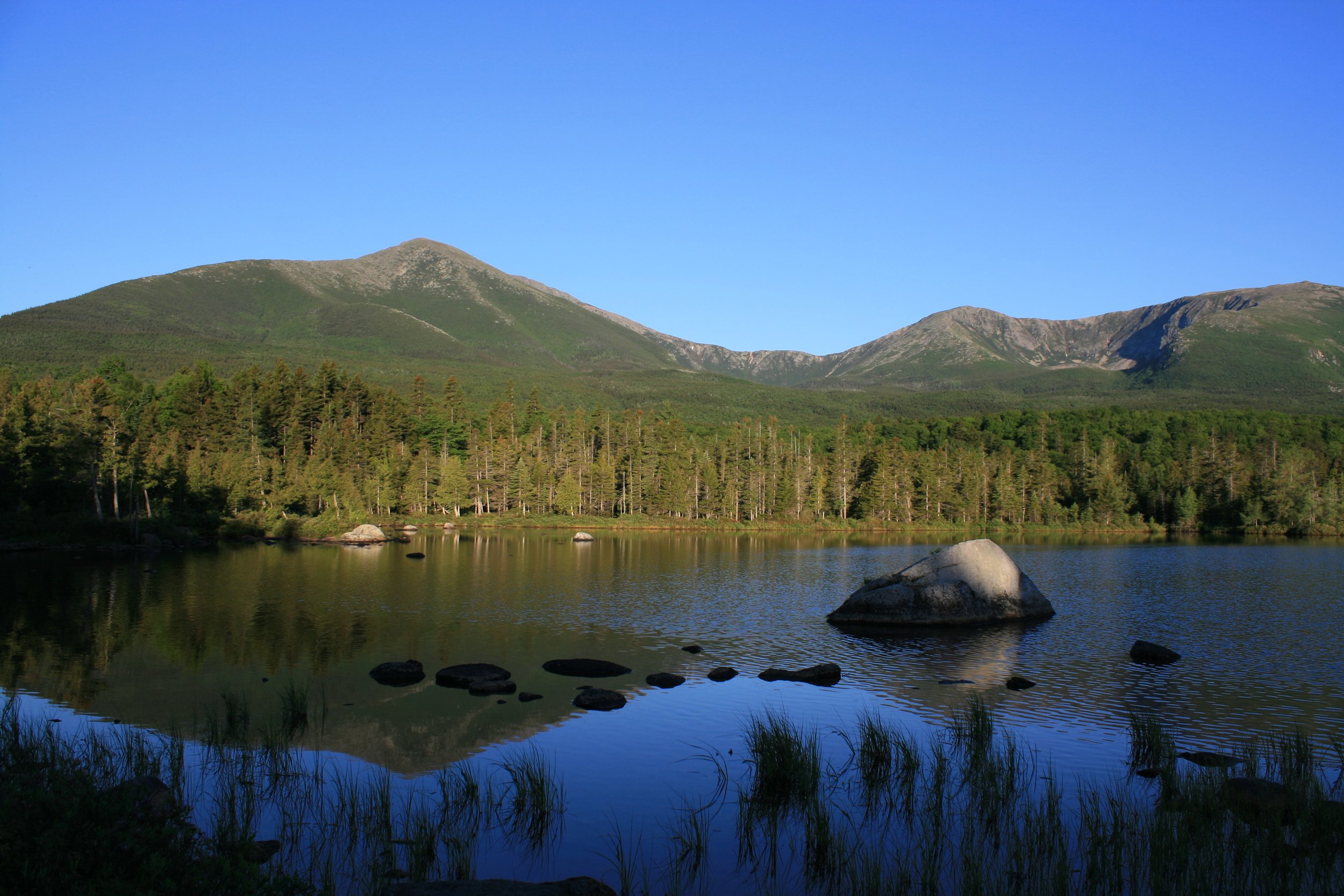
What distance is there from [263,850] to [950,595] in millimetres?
25641

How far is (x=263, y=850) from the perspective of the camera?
1061cm

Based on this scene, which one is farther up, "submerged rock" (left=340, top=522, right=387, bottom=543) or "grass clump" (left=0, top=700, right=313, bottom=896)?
"grass clump" (left=0, top=700, right=313, bottom=896)

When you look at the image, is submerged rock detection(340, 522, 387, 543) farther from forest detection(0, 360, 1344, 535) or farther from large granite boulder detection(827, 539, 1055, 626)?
large granite boulder detection(827, 539, 1055, 626)

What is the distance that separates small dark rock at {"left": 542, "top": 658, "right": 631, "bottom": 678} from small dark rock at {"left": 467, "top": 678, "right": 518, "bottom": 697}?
6.76ft

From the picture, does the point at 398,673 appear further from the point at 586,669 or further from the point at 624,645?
the point at 624,645

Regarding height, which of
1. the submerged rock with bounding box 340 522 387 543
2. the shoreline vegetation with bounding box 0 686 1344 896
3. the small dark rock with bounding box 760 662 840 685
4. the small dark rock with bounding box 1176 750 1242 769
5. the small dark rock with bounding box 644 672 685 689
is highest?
the shoreline vegetation with bounding box 0 686 1344 896

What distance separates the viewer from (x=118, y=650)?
2370 centimetres

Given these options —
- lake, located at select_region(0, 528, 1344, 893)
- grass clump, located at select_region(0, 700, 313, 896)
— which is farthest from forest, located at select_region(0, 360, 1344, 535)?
grass clump, located at select_region(0, 700, 313, 896)

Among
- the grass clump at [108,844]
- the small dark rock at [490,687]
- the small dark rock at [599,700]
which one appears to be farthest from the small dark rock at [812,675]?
the grass clump at [108,844]

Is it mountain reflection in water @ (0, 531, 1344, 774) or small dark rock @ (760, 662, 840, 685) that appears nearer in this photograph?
mountain reflection in water @ (0, 531, 1344, 774)

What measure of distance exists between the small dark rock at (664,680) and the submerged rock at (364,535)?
2023 inches

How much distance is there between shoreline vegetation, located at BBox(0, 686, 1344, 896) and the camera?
9227mm

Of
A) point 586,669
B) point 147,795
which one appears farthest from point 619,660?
point 147,795

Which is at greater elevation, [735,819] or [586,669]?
[735,819]
